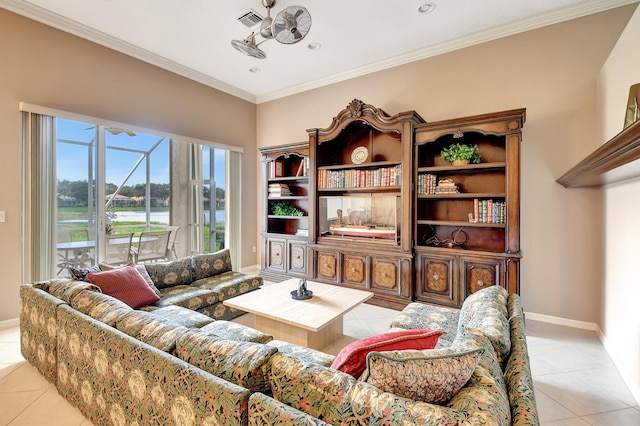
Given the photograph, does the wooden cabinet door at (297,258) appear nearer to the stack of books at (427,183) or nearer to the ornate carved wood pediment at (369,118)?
the ornate carved wood pediment at (369,118)

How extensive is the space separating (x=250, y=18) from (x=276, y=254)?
10.8 feet

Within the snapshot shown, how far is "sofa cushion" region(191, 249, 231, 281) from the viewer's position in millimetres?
3383

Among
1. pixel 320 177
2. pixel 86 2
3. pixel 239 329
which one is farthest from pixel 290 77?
pixel 239 329

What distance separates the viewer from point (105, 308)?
1.73m

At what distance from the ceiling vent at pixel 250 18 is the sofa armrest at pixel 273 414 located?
3526 mm

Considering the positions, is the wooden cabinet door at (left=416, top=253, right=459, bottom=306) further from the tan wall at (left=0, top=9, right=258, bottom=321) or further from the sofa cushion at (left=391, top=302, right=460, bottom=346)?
the tan wall at (left=0, top=9, right=258, bottom=321)

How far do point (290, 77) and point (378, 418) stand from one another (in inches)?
192

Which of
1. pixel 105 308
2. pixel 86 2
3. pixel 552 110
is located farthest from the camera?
pixel 552 110

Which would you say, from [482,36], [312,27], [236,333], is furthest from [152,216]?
[482,36]

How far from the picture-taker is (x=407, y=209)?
3605 mm

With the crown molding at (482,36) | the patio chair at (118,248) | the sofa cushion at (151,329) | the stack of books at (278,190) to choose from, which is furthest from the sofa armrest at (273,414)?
the crown molding at (482,36)

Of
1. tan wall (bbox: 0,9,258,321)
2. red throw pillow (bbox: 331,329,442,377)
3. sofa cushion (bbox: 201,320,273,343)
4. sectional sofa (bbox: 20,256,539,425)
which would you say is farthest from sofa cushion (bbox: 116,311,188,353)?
tan wall (bbox: 0,9,258,321)

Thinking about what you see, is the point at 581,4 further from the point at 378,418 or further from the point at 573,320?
the point at 378,418

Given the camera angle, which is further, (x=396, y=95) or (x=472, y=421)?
(x=396, y=95)
